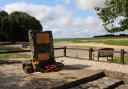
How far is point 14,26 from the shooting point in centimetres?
8312

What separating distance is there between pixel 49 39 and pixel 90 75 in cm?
325

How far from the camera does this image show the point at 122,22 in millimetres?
20750

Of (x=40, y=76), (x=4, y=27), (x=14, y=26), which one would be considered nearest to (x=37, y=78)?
(x=40, y=76)

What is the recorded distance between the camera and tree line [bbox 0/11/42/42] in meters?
80.5

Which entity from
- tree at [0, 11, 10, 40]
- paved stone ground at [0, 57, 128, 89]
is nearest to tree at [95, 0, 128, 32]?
paved stone ground at [0, 57, 128, 89]

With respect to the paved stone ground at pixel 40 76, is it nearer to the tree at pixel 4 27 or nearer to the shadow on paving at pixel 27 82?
the shadow on paving at pixel 27 82

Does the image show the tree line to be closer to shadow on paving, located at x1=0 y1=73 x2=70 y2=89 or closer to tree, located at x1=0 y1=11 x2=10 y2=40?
tree, located at x1=0 y1=11 x2=10 y2=40

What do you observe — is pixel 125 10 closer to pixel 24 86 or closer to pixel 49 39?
pixel 49 39

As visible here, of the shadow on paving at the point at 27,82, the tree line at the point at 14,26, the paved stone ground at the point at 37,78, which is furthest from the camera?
the tree line at the point at 14,26

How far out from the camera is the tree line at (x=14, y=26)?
264ft

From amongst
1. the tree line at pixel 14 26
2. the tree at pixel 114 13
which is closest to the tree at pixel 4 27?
the tree line at pixel 14 26

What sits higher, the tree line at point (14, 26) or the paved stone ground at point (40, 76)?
the tree line at point (14, 26)

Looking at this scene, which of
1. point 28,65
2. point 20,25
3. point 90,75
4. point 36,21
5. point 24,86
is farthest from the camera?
point 36,21

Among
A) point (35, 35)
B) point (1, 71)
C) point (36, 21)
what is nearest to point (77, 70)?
point (35, 35)
